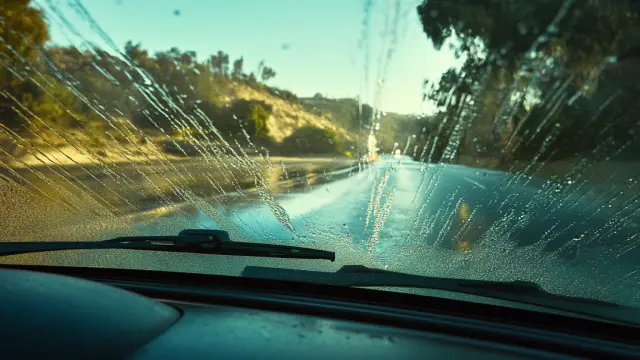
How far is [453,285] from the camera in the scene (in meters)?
3.31

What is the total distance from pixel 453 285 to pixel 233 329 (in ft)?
4.60

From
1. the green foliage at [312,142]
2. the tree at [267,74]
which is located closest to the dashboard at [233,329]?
the tree at [267,74]

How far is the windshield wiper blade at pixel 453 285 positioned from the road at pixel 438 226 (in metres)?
0.50

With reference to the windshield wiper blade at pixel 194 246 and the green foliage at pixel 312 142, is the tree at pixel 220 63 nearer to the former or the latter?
the green foliage at pixel 312 142

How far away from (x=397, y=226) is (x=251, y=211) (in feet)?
5.96

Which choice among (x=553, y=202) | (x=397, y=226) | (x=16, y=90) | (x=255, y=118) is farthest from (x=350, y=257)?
(x=553, y=202)

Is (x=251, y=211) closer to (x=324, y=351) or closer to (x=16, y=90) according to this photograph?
(x=16, y=90)

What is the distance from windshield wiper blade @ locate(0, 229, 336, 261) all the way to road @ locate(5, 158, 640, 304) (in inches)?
4.4

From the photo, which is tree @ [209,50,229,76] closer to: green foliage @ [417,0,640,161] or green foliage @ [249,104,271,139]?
green foliage @ [249,104,271,139]

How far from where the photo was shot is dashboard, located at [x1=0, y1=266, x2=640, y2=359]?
2.08 metres

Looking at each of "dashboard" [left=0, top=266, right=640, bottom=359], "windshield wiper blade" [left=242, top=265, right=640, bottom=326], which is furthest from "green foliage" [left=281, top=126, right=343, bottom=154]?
"dashboard" [left=0, top=266, right=640, bottom=359]

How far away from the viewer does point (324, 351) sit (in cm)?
226

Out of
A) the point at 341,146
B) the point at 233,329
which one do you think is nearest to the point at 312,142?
the point at 341,146

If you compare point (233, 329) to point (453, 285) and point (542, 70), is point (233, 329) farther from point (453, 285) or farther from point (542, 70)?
point (542, 70)
